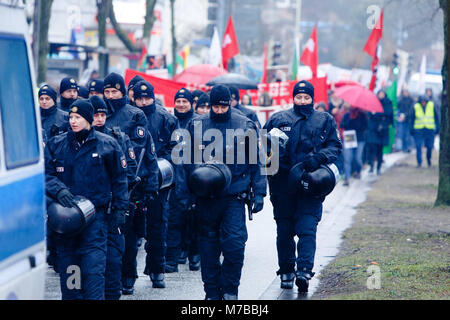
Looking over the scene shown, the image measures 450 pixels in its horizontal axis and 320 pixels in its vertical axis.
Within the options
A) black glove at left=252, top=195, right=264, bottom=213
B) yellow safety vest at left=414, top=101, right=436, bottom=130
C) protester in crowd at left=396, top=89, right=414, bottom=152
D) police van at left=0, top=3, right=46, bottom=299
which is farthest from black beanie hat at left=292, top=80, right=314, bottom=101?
protester in crowd at left=396, top=89, right=414, bottom=152

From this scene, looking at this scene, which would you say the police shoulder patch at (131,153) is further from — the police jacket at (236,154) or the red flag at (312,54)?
the red flag at (312,54)

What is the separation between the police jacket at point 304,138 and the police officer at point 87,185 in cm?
222

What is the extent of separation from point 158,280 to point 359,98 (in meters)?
12.7

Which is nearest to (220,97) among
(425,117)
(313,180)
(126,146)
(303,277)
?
(126,146)

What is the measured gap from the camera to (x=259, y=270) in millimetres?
10891

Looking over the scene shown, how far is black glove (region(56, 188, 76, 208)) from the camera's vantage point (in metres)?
7.34

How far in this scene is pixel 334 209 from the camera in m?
17.0

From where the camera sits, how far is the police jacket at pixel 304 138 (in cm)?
960

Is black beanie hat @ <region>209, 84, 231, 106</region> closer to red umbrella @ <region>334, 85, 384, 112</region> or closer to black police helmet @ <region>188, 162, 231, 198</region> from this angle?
black police helmet @ <region>188, 162, 231, 198</region>

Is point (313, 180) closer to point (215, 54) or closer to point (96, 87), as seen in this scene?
point (96, 87)

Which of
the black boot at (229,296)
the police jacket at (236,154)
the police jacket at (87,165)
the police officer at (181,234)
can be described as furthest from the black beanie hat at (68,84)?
the black boot at (229,296)

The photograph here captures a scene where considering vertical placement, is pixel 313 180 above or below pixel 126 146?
below

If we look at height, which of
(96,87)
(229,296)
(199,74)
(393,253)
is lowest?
(393,253)
